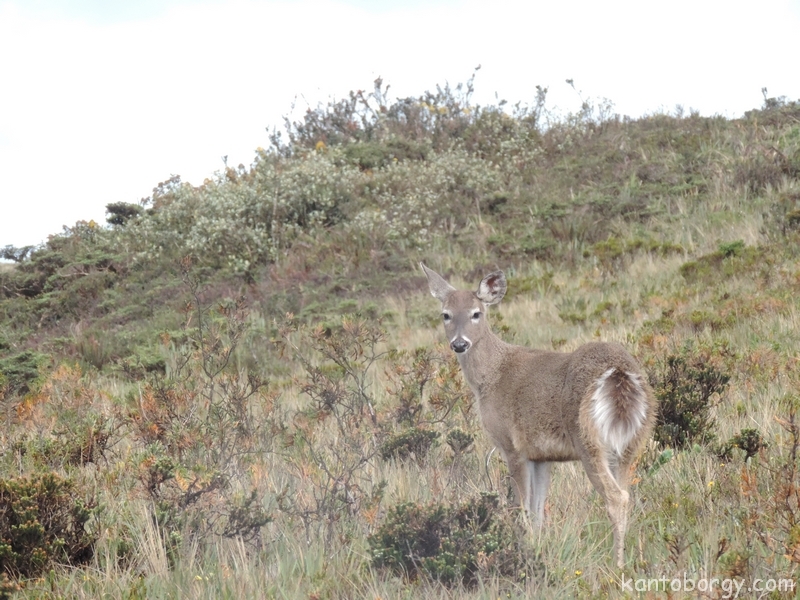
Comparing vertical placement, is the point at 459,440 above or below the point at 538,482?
above

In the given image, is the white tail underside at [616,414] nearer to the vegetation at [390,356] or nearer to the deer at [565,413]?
the deer at [565,413]

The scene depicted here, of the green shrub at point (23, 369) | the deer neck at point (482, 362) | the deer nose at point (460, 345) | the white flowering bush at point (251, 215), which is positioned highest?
the white flowering bush at point (251, 215)

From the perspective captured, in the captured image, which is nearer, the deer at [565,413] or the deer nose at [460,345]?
the deer at [565,413]

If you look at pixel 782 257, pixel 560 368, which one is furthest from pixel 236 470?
pixel 782 257

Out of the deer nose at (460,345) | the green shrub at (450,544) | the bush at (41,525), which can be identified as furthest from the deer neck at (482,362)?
the bush at (41,525)

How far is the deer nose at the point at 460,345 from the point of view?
230 inches

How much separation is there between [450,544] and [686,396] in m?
3.08

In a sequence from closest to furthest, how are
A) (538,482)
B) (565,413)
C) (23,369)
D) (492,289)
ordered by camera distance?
1. (565,413)
2. (538,482)
3. (492,289)
4. (23,369)

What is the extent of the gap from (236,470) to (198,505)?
109 centimetres

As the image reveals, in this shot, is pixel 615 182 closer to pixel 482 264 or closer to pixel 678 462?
pixel 482 264

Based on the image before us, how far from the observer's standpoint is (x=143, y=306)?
17.0 meters

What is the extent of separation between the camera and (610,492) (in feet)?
14.5

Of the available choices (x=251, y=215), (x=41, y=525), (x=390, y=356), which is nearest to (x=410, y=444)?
(x=41, y=525)

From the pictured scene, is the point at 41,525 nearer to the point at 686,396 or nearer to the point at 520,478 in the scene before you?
the point at 520,478
